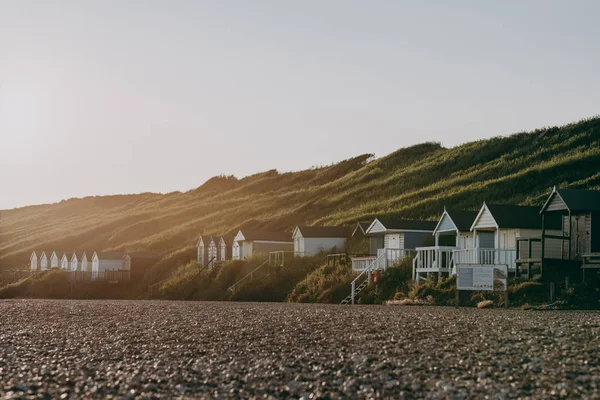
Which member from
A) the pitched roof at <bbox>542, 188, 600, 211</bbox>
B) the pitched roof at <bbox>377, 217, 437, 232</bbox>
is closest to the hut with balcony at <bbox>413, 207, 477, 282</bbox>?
the pitched roof at <bbox>377, 217, 437, 232</bbox>

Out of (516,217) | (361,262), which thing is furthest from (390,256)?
(516,217)

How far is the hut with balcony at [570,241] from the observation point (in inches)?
1475

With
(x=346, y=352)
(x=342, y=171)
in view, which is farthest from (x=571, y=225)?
(x=342, y=171)

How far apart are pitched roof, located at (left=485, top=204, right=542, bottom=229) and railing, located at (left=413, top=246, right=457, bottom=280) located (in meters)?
3.00

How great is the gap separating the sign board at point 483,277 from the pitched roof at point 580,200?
5526mm

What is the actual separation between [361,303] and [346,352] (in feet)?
81.4

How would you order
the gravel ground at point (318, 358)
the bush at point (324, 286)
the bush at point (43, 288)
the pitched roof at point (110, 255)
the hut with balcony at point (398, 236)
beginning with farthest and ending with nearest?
the pitched roof at point (110, 255)
the bush at point (43, 288)
the hut with balcony at point (398, 236)
the bush at point (324, 286)
the gravel ground at point (318, 358)

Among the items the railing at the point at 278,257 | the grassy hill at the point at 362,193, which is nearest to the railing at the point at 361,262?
the railing at the point at 278,257

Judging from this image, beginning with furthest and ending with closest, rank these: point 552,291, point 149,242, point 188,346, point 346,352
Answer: point 149,242, point 552,291, point 188,346, point 346,352

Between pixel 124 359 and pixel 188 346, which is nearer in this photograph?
pixel 124 359

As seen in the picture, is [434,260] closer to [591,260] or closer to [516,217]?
[516,217]

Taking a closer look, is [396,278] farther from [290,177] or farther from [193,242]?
[290,177]

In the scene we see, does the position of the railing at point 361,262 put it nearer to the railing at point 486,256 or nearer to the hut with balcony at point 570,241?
the railing at point 486,256

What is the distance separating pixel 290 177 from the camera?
156625mm
